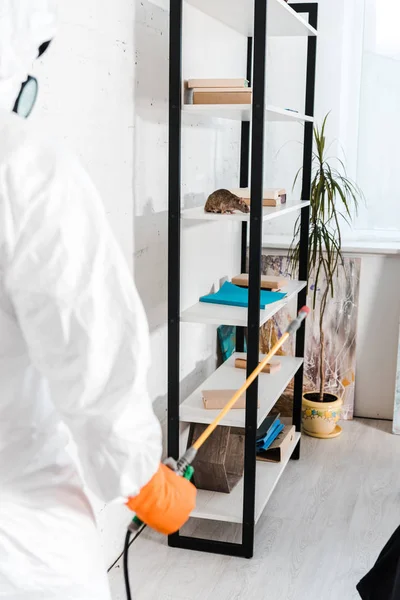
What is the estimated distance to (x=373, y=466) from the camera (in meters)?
3.24

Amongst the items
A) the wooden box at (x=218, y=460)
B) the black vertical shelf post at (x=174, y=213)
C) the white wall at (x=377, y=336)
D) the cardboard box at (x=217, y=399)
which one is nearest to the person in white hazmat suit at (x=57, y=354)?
the black vertical shelf post at (x=174, y=213)

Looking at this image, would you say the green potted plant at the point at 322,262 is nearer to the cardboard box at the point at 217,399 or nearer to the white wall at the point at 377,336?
the white wall at the point at 377,336

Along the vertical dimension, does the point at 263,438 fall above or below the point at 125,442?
below

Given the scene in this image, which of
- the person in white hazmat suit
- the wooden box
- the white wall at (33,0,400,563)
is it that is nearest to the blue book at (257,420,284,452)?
the wooden box

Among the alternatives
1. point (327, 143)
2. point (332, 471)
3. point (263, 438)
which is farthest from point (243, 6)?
Result: point (332, 471)

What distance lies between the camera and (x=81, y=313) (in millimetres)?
1022

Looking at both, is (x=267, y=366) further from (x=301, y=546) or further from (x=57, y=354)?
(x=57, y=354)

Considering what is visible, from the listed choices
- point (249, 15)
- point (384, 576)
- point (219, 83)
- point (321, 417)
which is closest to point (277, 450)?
point (321, 417)

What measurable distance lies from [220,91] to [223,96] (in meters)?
0.02

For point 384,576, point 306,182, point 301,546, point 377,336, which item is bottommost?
point 301,546

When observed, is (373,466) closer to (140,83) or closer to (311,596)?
(311,596)

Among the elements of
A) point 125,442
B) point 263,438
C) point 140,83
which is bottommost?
point 263,438

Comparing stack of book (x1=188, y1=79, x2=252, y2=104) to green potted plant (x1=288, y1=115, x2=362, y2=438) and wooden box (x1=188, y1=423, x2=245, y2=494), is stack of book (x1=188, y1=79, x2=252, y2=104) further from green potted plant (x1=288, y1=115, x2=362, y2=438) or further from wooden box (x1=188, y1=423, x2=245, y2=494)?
wooden box (x1=188, y1=423, x2=245, y2=494)

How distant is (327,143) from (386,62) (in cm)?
48
